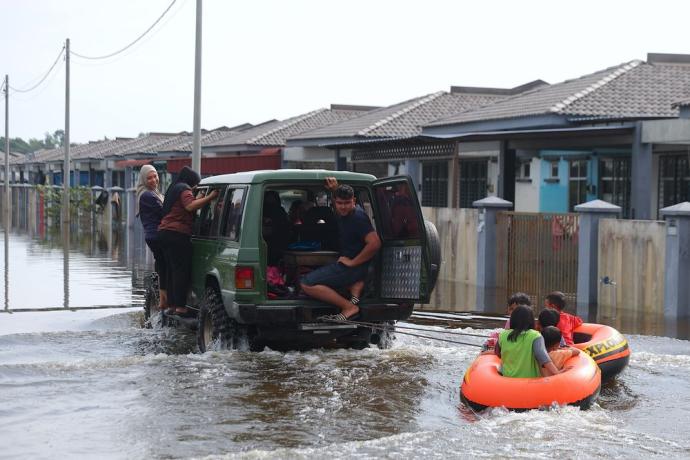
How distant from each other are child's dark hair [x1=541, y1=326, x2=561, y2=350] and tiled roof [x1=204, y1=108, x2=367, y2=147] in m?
39.9

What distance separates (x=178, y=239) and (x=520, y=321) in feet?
16.3

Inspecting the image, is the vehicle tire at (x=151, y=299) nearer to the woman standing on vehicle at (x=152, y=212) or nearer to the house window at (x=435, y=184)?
the woman standing on vehicle at (x=152, y=212)

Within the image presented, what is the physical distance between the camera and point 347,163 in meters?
39.9

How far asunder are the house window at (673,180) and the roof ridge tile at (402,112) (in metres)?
14.2

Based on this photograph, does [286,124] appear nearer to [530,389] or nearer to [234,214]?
[234,214]

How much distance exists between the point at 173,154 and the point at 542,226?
41.1 metres

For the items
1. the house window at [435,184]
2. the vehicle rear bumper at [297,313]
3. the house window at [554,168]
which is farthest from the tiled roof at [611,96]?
the vehicle rear bumper at [297,313]

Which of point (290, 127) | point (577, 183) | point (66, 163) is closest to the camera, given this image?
point (577, 183)

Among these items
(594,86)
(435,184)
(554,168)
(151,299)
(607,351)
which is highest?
(594,86)

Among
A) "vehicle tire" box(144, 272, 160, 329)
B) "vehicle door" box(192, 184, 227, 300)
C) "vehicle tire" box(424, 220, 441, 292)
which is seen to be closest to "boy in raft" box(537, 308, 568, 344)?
"vehicle tire" box(424, 220, 441, 292)

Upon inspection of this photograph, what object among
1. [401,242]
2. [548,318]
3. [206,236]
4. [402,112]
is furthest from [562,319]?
[402,112]

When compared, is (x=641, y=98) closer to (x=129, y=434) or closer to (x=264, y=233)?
(x=264, y=233)

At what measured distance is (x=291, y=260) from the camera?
1198cm

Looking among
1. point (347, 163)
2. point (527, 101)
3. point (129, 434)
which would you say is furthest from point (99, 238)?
point (129, 434)
